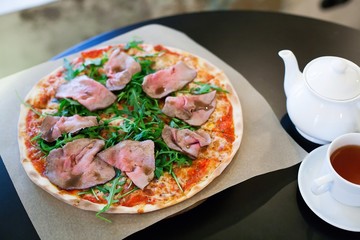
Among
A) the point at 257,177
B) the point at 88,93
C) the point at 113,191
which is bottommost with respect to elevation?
the point at 257,177

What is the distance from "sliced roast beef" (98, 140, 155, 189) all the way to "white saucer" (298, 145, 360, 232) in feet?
1.58

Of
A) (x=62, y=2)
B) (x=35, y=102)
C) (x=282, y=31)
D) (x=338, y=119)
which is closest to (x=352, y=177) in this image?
(x=338, y=119)

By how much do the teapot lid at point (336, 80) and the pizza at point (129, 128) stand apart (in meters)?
0.32

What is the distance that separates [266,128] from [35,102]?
2.95ft

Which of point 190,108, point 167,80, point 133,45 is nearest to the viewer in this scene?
point 190,108

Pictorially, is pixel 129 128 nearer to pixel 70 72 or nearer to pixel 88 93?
pixel 88 93

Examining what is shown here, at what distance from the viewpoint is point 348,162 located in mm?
1196

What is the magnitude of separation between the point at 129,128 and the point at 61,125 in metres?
0.24

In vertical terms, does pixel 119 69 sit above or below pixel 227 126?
above

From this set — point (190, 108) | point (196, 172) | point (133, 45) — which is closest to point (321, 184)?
point (196, 172)

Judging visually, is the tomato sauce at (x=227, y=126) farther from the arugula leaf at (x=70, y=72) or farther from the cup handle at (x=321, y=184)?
the arugula leaf at (x=70, y=72)

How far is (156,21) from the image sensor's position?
2.02 meters

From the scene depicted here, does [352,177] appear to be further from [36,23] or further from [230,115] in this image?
[36,23]

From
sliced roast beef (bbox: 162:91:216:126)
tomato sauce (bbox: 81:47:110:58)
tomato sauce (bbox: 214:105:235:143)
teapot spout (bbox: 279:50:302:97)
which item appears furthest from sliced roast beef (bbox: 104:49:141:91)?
teapot spout (bbox: 279:50:302:97)
